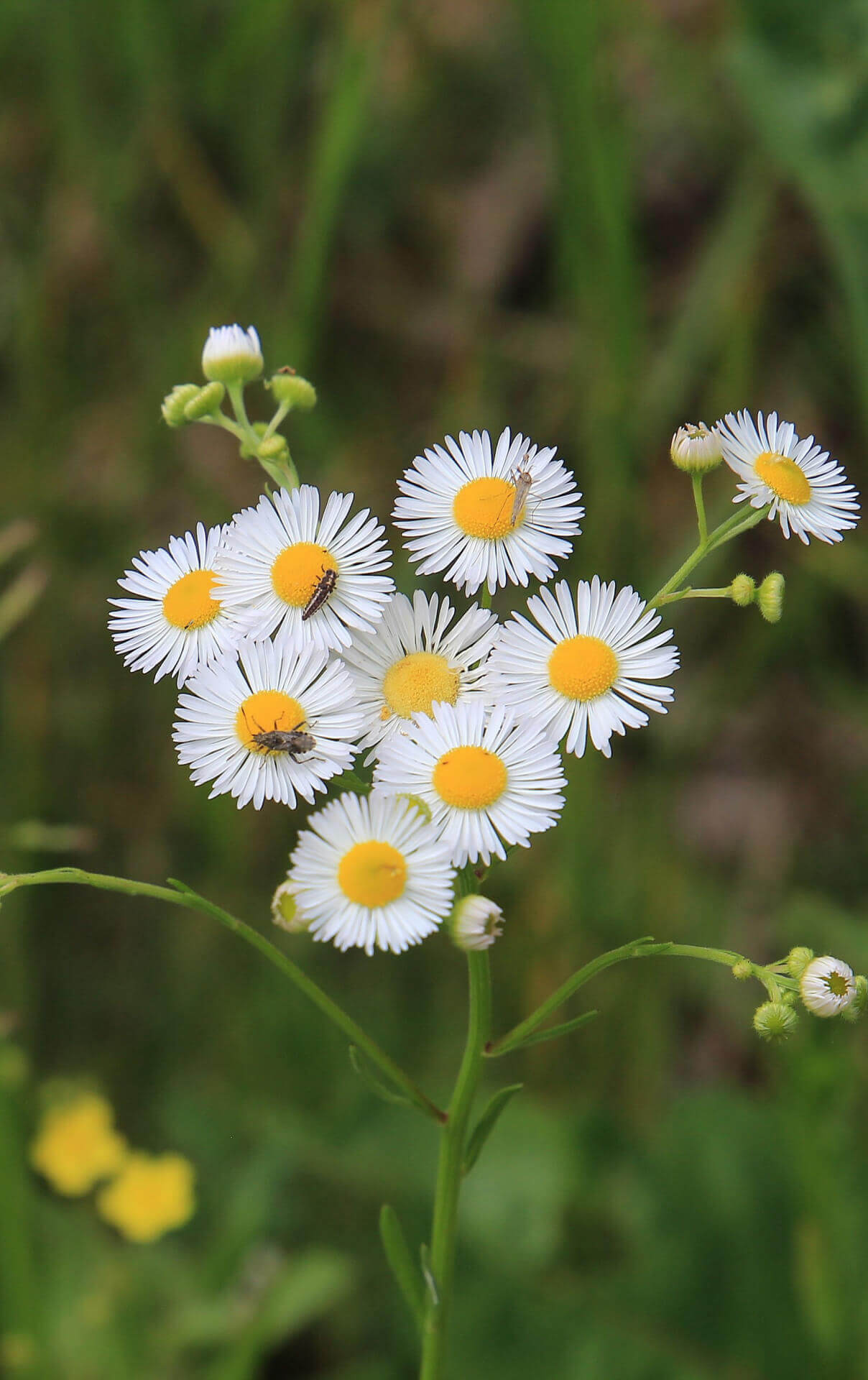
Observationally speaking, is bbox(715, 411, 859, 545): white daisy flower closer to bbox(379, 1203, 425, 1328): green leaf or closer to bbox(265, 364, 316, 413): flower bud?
bbox(265, 364, 316, 413): flower bud

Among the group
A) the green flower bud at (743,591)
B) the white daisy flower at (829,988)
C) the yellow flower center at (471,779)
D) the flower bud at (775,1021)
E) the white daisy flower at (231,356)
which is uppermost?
the white daisy flower at (231,356)

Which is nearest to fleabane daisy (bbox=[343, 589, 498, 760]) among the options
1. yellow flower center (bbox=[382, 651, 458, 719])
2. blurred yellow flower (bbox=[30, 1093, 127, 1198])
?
yellow flower center (bbox=[382, 651, 458, 719])

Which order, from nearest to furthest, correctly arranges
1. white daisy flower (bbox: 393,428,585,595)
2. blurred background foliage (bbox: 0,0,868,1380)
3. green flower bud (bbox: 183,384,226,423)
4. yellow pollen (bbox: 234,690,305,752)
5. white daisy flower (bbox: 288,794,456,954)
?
white daisy flower (bbox: 288,794,456,954) → yellow pollen (bbox: 234,690,305,752) → white daisy flower (bbox: 393,428,585,595) → green flower bud (bbox: 183,384,226,423) → blurred background foliage (bbox: 0,0,868,1380)

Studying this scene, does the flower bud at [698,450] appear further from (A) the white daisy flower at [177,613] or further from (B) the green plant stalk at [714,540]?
(A) the white daisy flower at [177,613]

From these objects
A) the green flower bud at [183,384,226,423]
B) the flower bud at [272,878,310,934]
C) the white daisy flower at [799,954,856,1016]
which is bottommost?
the flower bud at [272,878,310,934]

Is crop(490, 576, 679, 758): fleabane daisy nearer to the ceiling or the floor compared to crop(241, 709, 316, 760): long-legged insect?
nearer to the ceiling

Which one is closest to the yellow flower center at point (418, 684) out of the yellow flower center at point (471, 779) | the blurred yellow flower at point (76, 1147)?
the yellow flower center at point (471, 779)

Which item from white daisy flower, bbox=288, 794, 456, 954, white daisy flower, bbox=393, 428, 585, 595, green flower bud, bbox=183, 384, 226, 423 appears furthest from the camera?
green flower bud, bbox=183, 384, 226, 423
